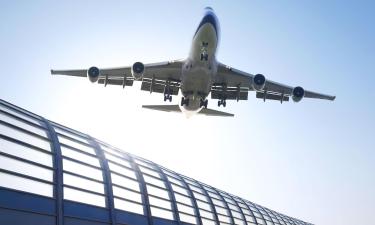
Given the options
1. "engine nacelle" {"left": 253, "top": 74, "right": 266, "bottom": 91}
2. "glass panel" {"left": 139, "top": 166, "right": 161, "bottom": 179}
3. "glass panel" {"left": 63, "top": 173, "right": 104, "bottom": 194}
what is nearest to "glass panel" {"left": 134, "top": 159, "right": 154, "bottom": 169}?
"glass panel" {"left": 139, "top": 166, "right": 161, "bottom": 179}

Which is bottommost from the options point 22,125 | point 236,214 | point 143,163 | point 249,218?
point 249,218

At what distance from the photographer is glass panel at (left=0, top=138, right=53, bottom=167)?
16.8 m

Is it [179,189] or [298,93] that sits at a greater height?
[298,93]

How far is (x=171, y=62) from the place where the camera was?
41.8m

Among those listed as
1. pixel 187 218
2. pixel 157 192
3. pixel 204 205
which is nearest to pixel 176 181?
pixel 204 205

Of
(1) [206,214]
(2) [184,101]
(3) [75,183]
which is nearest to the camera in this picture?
(3) [75,183]

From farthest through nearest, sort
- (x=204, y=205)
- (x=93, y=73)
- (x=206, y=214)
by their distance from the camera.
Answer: (x=93, y=73)
(x=204, y=205)
(x=206, y=214)

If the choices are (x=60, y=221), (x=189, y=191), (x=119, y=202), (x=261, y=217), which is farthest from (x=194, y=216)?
(x=261, y=217)

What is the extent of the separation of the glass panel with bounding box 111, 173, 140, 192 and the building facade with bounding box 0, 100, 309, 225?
68 millimetres

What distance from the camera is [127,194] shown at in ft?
73.3

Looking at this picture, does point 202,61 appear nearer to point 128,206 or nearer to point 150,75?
point 150,75

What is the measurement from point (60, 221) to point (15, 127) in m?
4.97

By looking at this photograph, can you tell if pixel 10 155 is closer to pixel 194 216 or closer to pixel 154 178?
pixel 154 178

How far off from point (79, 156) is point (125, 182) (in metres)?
3.23
